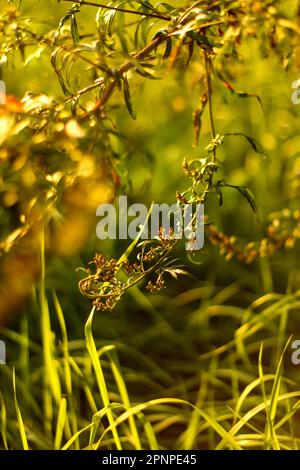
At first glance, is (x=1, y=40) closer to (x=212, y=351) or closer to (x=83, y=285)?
(x=83, y=285)

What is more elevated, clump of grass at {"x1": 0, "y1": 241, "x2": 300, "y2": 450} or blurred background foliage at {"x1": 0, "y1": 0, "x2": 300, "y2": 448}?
blurred background foliage at {"x1": 0, "y1": 0, "x2": 300, "y2": 448}

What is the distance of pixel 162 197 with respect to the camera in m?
2.19

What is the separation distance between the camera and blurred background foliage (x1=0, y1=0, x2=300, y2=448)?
1302mm

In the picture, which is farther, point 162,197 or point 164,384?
point 162,197

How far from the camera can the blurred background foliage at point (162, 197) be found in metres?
1.30

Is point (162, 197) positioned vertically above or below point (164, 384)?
above

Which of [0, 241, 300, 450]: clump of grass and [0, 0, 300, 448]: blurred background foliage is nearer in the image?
[0, 0, 300, 448]: blurred background foliage

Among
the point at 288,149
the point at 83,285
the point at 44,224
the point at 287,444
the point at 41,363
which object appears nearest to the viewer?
the point at 83,285

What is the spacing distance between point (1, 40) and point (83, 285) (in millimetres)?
470

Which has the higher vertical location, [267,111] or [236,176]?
[267,111]

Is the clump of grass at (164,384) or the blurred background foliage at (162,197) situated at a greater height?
the blurred background foliage at (162,197)

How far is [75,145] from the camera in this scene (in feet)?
4.14

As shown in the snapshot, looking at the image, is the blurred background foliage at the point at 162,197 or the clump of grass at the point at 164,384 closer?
the blurred background foliage at the point at 162,197

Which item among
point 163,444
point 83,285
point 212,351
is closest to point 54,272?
point 212,351
